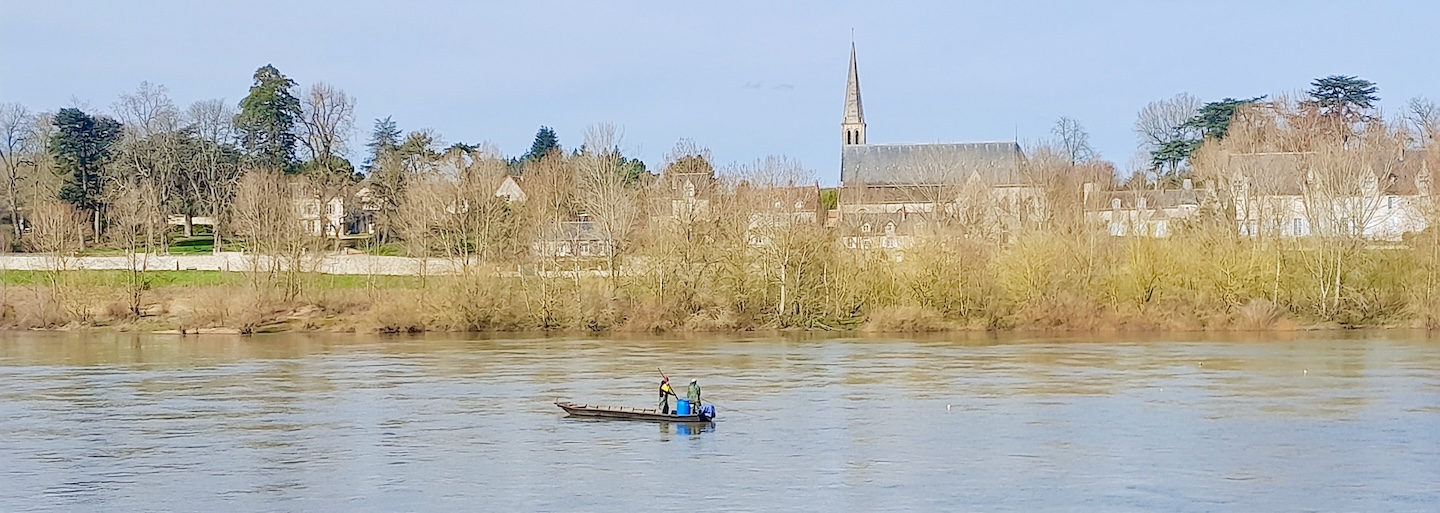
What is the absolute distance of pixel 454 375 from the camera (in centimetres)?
4050

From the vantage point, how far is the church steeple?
384 ft

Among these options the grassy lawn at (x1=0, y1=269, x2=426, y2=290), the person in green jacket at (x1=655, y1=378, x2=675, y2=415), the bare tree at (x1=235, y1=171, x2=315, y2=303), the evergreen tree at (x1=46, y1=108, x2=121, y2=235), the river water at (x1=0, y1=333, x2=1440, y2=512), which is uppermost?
the evergreen tree at (x1=46, y1=108, x2=121, y2=235)

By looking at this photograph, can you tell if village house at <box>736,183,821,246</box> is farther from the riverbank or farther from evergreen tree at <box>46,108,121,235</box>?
evergreen tree at <box>46,108,121,235</box>

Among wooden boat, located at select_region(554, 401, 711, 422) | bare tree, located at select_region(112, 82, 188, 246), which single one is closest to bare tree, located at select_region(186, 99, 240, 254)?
bare tree, located at select_region(112, 82, 188, 246)

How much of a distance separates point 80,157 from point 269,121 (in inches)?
432

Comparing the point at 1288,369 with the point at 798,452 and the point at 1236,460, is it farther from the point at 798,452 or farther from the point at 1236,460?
the point at 798,452

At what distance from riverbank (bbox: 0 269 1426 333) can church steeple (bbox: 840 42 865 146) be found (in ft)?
198

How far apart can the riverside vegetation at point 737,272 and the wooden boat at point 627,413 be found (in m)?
26.4

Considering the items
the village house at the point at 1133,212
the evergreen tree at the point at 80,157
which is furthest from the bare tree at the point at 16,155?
the village house at the point at 1133,212

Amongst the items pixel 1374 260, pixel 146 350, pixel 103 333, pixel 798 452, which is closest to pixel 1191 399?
pixel 798 452

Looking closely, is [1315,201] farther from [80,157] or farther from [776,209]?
[80,157]

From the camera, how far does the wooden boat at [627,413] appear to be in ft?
96.7

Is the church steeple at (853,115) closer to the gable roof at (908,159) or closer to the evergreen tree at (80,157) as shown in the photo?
the gable roof at (908,159)

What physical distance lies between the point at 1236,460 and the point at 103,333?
152 feet
